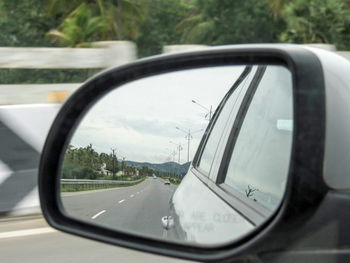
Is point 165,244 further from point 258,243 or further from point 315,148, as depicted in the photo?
point 315,148

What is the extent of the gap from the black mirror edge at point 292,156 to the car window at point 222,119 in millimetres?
173

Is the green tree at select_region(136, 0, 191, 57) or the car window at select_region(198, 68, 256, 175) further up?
the green tree at select_region(136, 0, 191, 57)

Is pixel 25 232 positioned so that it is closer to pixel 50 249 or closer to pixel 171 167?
pixel 50 249

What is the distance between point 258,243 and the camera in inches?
53.4

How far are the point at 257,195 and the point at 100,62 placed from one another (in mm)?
4983

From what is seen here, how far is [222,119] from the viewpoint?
5.93 ft

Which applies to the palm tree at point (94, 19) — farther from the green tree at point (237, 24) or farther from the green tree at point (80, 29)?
the green tree at point (237, 24)

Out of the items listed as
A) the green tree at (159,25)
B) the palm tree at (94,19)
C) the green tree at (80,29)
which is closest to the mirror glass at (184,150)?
the green tree at (80,29)

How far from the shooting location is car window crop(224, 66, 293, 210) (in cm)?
142

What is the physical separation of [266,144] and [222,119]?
269 millimetres

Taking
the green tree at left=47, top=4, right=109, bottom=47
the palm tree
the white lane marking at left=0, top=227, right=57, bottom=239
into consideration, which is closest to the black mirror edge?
the white lane marking at left=0, top=227, right=57, bottom=239

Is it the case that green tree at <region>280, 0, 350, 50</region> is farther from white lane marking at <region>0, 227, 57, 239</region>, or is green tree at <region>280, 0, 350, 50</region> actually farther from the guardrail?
the guardrail

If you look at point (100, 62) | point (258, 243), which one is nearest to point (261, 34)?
point (100, 62)

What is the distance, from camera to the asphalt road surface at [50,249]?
3828mm
